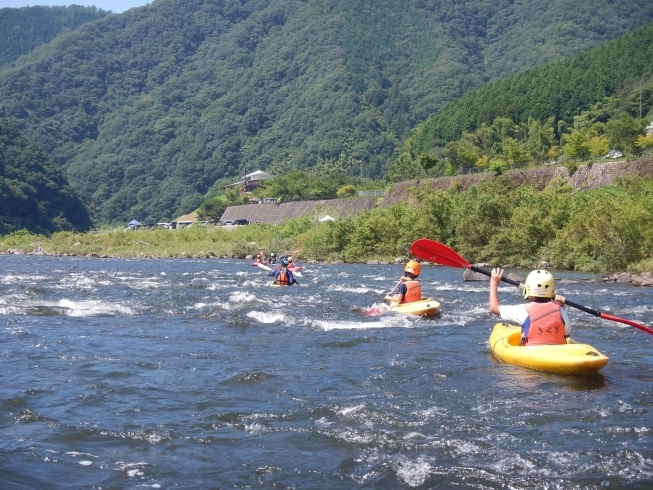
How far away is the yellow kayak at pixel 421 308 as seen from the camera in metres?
13.8

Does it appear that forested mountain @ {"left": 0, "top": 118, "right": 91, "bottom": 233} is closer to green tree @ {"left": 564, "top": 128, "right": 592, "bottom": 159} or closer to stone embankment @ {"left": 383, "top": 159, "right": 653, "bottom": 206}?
stone embankment @ {"left": 383, "top": 159, "right": 653, "bottom": 206}

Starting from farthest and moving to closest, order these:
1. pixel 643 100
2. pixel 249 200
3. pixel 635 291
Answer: pixel 249 200 < pixel 643 100 < pixel 635 291

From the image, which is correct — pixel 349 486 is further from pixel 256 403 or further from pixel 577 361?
pixel 577 361

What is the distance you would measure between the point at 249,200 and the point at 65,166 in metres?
92.4

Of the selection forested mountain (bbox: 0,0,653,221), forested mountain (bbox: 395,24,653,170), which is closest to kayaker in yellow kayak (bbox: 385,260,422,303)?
forested mountain (bbox: 395,24,653,170)

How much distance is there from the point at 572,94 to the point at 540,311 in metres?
77.1

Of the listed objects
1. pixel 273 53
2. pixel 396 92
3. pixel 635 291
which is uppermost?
pixel 273 53

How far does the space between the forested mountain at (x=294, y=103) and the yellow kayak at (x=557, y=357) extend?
373ft

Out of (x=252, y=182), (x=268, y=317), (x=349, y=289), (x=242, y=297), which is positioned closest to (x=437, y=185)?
(x=349, y=289)

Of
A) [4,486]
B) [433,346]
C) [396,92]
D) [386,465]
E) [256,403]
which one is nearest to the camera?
[4,486]

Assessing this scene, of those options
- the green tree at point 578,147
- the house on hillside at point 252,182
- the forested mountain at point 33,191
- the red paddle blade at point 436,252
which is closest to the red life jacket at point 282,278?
the red paddle blade at point 436,252

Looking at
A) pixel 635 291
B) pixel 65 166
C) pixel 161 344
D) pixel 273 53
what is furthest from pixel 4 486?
pixel 273 53

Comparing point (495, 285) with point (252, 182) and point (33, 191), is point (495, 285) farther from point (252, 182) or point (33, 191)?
point (252, 182)

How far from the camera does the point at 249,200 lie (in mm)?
89312
